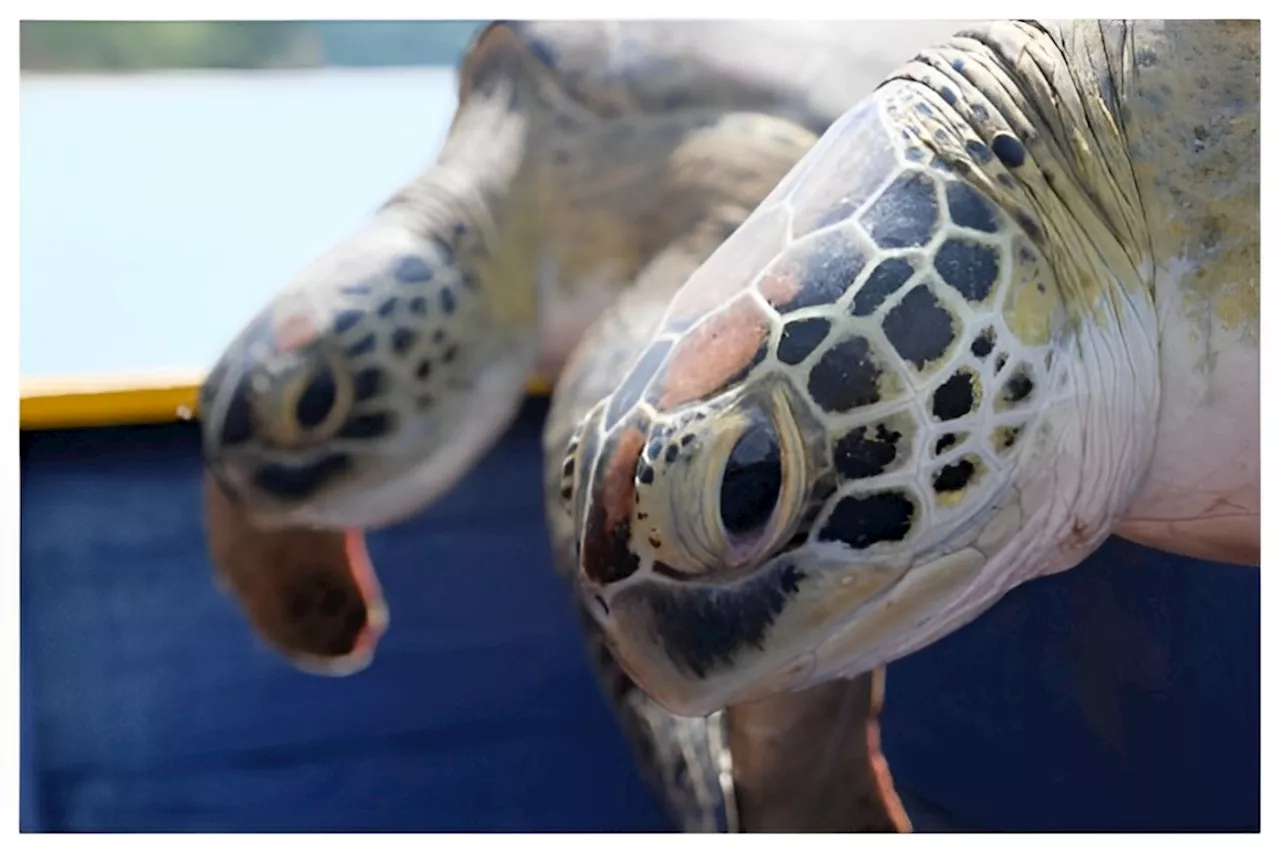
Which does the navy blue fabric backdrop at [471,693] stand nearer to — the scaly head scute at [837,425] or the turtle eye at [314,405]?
the turtle eye at [314,405]

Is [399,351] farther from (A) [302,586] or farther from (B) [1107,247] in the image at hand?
(B) [1107,247]

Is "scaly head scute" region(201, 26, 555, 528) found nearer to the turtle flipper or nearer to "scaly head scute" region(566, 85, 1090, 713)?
the turtle flipper

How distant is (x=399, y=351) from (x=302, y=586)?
220 mm

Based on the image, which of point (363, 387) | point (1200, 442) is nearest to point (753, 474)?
point (1200, 442)

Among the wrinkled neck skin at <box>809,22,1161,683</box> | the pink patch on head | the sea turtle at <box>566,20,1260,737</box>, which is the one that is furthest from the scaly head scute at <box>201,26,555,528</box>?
the wrinkled neck skin at <box>809,22,1161,683</box>

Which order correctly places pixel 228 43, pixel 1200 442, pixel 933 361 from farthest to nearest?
pixel 228 43 < pixel 1200 442 < pixel 933 361

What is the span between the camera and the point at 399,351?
109 cm

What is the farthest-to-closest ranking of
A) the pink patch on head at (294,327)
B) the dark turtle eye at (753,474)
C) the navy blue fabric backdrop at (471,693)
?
the pink patch on head at (294,327), the navy blue fabric backdrop at (471,693), the dark turtle eye at (753,474)

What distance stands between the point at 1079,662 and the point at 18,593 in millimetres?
817

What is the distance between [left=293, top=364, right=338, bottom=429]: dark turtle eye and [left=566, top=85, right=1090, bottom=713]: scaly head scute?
0.40m

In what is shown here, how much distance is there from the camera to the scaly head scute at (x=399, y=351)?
41.5 inches

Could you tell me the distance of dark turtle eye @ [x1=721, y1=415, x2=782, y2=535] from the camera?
695mm

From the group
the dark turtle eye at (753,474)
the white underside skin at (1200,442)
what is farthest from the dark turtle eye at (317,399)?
the white underside skin at (1200,442)

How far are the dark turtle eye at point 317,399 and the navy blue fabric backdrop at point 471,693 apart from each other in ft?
0.32
